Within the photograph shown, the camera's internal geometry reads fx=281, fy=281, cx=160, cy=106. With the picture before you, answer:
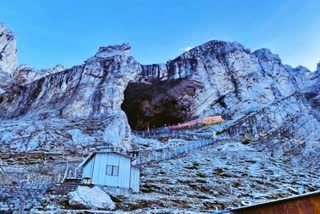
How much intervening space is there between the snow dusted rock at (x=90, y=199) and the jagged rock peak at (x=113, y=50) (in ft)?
153

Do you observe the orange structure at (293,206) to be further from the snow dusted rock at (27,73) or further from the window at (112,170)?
the snow dusted rock at (27,73)

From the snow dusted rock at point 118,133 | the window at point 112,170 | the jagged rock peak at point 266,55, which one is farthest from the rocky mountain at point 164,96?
the window at point 112,170

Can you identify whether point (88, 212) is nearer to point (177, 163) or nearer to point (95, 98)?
point (177, 163)

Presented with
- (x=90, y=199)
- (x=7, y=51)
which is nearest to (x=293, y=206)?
(x=90, y=199)

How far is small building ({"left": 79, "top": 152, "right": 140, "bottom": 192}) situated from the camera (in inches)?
813

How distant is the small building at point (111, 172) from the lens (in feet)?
67.7

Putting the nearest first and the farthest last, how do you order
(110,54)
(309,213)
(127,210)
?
(309,213)
(127,210)
(110,54)

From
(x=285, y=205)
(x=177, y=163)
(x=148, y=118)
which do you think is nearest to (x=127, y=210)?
(x=285, y=205)

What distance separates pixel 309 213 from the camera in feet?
22.1

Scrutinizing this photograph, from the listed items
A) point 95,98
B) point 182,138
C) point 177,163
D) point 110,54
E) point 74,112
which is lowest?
point 177,163

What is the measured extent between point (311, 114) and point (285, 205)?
52811 mm

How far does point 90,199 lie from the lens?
52.1 feet

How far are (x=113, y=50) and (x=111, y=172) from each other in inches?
1788

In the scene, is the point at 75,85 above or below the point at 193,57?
below
